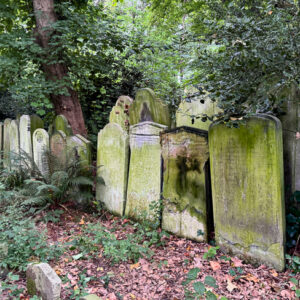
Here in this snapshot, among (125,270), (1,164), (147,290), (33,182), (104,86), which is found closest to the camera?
(147,290)

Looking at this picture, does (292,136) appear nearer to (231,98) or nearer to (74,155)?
(231,98)

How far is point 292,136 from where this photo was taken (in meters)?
2.27

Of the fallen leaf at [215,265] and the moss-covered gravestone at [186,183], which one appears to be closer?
the fallen leaf at [215,265]

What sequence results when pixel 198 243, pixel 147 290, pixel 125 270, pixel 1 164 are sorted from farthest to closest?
pixel 1 164
pixel 198 243
pixel 125 270
pixel 147 290

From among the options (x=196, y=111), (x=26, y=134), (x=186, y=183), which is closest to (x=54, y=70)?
(x=26, y=134)

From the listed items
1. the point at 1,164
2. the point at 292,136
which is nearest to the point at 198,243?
the point at 292,136

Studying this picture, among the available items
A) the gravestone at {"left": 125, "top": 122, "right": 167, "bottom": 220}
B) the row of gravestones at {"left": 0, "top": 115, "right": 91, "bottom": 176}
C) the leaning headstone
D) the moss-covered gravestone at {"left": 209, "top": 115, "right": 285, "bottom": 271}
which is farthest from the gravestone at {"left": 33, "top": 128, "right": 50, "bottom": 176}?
the moss-covered gravestone at {"left": 209, "top": 115, "right": 285, "bottom": 271}

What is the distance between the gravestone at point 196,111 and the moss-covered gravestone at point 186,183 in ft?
1.11

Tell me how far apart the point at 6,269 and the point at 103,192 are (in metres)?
1.64

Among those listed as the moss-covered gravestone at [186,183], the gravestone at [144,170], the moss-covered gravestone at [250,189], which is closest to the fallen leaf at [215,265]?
the moss-covered gravestone at [250,189]

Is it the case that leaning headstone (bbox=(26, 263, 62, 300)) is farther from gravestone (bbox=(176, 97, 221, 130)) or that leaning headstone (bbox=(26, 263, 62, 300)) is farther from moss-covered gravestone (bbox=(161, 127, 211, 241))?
gravestone (bbox=(176, 97, 221, 130))

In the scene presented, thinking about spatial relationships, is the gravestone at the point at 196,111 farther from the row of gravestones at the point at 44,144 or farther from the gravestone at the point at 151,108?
the row of gravestones at the point at 44,144

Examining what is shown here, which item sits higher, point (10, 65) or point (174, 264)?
point (10, 65)

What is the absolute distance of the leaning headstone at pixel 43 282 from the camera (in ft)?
5.26
